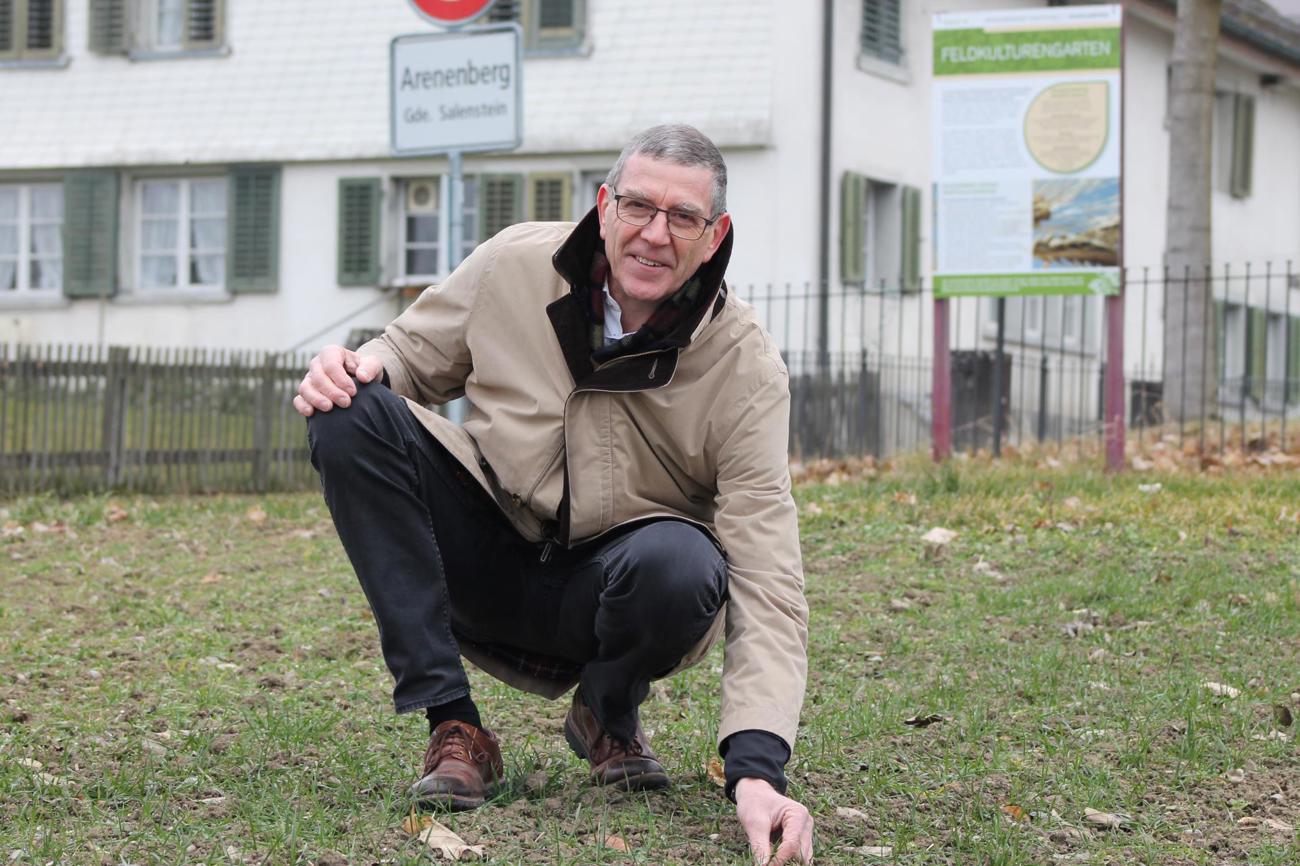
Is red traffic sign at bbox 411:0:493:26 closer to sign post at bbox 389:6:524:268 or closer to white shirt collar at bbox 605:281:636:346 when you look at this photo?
sign post at bbox 389:6:524:268

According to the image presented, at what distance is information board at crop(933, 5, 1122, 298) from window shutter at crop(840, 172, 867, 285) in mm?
7587

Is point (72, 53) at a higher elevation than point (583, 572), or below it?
higher

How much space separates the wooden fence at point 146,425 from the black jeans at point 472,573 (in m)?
8.75

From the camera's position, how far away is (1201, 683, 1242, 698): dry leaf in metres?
5.10

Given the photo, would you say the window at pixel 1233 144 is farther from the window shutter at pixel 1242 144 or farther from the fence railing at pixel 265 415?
the fence railing at pixel 265 415

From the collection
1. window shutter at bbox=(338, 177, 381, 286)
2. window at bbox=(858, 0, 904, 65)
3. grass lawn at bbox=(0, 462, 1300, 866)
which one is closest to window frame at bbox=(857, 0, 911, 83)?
window at bbox=(858, 0, 904, 65)

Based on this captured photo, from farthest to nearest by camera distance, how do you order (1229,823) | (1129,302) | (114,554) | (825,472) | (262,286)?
(1129,302), (262,286), (825,472), (114,554), (1229,823)

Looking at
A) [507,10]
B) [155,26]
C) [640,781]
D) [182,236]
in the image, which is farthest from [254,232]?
[640,781]

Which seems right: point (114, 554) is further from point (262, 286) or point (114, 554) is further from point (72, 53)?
point (72, 53)

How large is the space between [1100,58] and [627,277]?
6984 millimetres

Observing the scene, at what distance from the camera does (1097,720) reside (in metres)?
4.78

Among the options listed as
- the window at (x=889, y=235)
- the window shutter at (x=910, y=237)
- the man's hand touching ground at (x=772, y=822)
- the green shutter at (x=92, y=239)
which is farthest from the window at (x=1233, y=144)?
the man's hand touching ground at (x=772, y=822)


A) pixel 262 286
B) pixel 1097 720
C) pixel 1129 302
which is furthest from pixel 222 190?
pixel 1097 720

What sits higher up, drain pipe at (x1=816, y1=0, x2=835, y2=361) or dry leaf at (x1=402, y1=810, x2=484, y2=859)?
drain pipe at (x1=816, y1=0, x2=835, y2=361)
